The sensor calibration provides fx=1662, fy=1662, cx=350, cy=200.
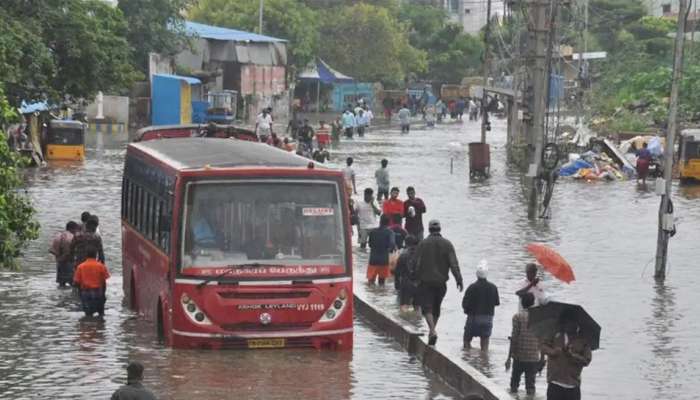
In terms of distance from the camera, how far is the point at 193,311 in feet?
60.1

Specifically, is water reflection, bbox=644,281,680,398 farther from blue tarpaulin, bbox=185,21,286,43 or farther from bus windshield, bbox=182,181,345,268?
blue tarpaulin, bbox=185,21,286,43

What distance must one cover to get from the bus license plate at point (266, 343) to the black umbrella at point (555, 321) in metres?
5.18

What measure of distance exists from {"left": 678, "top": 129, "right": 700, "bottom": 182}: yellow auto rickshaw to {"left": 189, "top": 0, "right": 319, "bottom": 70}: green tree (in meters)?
46.5

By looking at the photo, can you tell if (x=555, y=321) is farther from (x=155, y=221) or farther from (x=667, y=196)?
(x=667, y=196)

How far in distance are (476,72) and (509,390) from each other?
102548 millimetres

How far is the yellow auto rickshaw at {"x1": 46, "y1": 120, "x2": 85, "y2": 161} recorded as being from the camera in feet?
160

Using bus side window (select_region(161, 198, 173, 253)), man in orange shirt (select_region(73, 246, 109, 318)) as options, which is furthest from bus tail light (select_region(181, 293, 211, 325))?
man in orange shirt (select_region(73, 246, 109, 318))

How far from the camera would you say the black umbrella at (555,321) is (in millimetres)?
13625

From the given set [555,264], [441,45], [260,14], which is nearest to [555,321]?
[555,264]

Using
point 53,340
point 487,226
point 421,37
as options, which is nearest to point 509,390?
point 53,340

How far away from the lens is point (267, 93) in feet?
281

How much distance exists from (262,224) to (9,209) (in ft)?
11.4

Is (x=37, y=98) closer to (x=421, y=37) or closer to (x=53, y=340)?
(x=53, y=340)

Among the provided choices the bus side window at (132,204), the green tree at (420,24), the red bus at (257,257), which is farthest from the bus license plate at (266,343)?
the green tree at (420,24)
